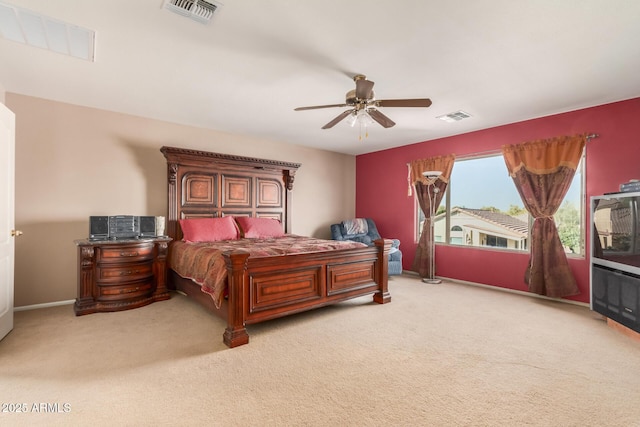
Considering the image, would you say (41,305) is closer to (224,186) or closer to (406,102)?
(224,186)

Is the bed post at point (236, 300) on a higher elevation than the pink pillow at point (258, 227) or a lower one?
lower

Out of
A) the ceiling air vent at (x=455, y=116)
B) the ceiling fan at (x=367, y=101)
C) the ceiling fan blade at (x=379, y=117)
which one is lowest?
the ceiling fan blade at (x=379, y=117)

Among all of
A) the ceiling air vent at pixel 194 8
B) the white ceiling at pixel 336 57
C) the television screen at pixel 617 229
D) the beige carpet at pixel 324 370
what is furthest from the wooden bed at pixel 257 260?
the television screen at pixel 617 229

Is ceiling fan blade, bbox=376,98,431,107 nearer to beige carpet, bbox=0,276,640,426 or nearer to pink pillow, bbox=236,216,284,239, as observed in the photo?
beige carpet, bbox=0,276,640,426

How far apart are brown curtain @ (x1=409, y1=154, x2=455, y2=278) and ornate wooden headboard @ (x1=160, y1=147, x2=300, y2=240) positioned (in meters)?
2.29

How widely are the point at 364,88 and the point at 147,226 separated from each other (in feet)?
10.2

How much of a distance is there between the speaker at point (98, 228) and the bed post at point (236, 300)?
193cm

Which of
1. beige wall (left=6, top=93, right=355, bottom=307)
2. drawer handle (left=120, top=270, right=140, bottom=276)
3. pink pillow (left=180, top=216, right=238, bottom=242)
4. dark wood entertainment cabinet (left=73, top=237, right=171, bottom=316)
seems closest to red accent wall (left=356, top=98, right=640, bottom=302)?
pink pillow (left=180, top=216, right=238, bottom=242)

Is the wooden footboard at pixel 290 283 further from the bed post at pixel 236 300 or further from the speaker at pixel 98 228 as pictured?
the speaker at pixel 98 228

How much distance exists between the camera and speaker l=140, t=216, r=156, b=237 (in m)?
3.75

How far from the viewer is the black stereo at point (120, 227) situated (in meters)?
3.47

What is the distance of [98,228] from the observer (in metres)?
3.48

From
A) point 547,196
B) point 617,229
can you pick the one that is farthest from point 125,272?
point 547,196

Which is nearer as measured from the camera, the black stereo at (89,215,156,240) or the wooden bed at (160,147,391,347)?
the wooden bed at (160,147,391,347)
